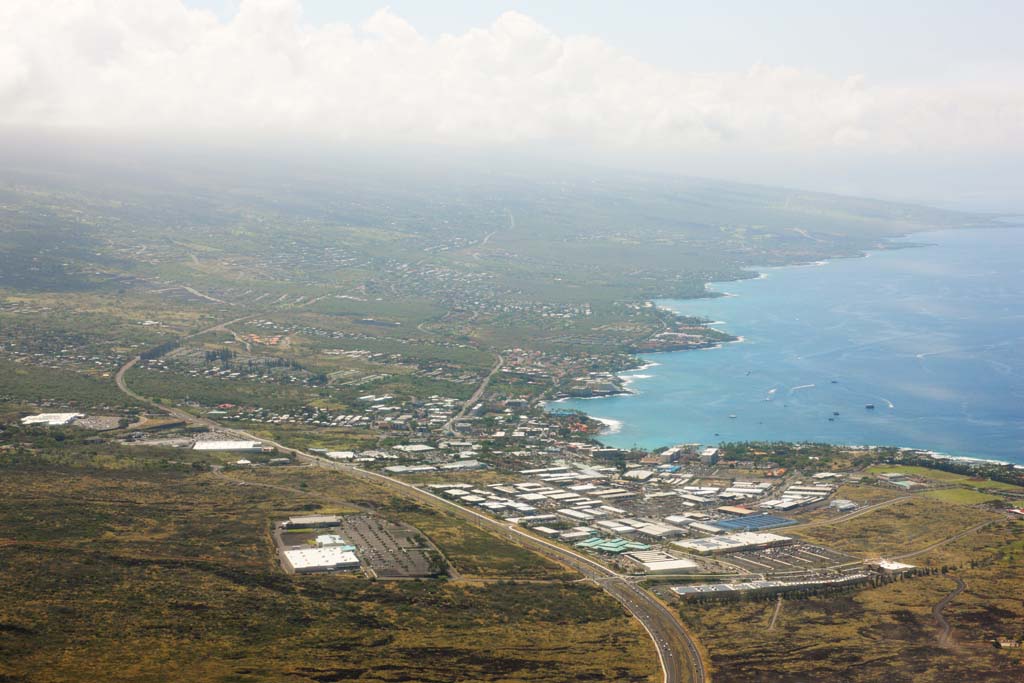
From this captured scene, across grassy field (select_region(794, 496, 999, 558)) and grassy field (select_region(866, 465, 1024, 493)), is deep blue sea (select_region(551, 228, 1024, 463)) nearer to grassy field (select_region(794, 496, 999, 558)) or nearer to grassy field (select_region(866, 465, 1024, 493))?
grassy field (select_region(866, 465, 1024, 493))

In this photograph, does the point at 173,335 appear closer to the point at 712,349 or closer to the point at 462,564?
the point at 712,349

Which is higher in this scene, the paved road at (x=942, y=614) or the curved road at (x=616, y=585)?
the paved road at (x=942, y=614)

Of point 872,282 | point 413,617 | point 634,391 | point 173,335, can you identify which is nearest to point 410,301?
point 173,335

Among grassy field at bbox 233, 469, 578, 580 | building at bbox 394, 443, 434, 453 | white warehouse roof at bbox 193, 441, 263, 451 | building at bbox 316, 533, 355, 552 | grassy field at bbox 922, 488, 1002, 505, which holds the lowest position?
building at bbox 394, 443, 434, 453

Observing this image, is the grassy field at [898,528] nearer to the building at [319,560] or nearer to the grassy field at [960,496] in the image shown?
the grassy field at [960,496]

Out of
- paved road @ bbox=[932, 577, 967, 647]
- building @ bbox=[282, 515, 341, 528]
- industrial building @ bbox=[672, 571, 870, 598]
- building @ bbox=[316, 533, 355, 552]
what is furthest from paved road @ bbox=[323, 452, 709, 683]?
paved road @ bbox=[932, 577, 967, 647]

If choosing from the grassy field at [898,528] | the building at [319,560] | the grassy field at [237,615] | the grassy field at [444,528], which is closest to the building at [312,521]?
the grassy field at [237,615]
